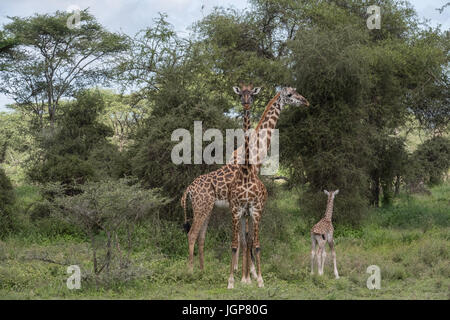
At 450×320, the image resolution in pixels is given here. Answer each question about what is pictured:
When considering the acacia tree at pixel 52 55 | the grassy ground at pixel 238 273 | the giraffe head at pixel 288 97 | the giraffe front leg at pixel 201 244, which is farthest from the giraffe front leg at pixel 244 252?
the acacia tree at pixel 52 55

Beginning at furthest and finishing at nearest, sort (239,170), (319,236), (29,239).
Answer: (29,239)
(319,236)
(239,170)

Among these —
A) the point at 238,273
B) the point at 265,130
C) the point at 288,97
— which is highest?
the point at 288,97

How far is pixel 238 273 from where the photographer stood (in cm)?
1025

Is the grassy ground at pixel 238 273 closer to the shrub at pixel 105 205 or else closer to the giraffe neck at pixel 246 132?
the shrub at pixel 105 205

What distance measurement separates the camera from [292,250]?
43.0 ft

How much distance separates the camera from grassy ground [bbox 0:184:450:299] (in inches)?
352

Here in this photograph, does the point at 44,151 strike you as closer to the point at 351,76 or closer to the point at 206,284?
the point at 351,76

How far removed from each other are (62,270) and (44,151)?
1073 cm

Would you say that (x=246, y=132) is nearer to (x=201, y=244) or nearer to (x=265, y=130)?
(x=265, y=130)

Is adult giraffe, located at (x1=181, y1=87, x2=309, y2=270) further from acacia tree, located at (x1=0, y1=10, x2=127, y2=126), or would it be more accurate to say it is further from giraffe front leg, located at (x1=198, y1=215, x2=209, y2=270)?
acacia tree, located at (x1=0, y1=10, x2=127, y2=126)

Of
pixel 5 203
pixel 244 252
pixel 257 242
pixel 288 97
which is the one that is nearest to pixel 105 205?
pixel 244 252
